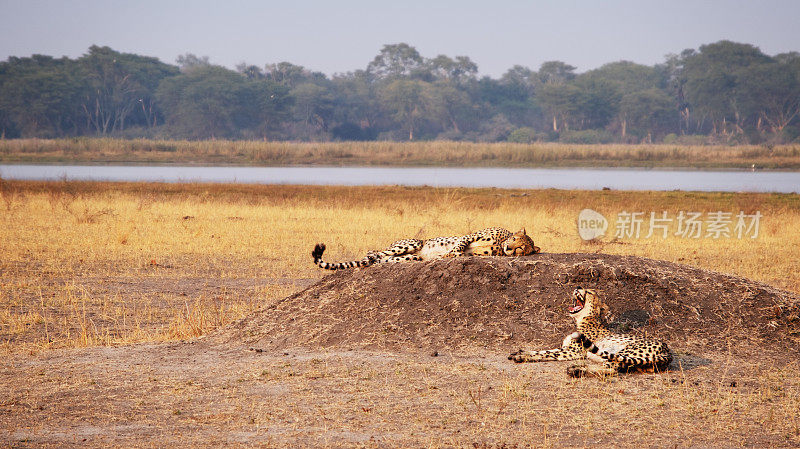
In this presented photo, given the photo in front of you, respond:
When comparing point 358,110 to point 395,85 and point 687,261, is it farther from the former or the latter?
point 687,261

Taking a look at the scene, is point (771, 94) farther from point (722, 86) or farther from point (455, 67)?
point (455, 67)

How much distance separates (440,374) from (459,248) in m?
2.32

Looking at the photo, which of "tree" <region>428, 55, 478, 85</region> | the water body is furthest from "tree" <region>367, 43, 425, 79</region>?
the water body

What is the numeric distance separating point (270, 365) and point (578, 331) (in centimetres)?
246

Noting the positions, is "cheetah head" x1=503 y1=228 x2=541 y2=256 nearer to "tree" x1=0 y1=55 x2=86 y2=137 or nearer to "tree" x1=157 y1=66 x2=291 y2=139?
"tree" x1=157 y1=66 x2=291 y2=139

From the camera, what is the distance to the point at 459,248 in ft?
27.3

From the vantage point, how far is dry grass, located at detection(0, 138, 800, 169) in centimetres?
5834

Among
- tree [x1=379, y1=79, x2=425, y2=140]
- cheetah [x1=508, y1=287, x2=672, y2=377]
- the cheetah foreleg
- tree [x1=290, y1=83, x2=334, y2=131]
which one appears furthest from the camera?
tree [x1=379, y1=79, x2=425, y2=140]

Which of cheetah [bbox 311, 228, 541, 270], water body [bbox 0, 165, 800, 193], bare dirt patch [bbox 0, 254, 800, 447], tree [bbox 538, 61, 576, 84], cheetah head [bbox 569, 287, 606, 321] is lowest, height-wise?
water body [bbox 0, 165, 800, 193]

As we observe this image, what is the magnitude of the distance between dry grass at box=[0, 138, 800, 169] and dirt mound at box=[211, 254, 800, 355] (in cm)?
5128

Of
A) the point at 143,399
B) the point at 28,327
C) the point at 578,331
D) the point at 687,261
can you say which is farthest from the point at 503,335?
the point at 687,261

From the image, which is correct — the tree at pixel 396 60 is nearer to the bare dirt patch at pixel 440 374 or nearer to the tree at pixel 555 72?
the tree at pixel 555 72

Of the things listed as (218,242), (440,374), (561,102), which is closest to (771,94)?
(561,102)

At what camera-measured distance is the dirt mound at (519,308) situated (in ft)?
23.1
